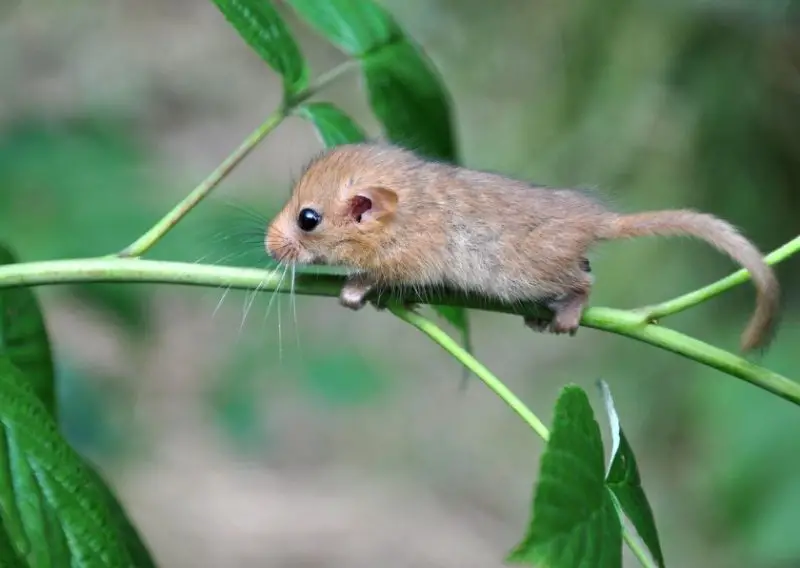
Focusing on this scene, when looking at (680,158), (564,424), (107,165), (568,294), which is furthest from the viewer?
(680,158)

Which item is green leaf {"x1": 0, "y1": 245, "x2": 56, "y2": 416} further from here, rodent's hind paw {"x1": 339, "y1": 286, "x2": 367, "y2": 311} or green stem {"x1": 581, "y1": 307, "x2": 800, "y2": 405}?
green stem {"x1": 581, "y1": 307, "x2": 800, "y2": 405}

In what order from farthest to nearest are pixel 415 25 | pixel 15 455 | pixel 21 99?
pixel 21 99, pixel 415 25, pixel 15 455

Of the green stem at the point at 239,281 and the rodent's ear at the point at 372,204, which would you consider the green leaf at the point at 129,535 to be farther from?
the rodent's ear at the point at 372,204

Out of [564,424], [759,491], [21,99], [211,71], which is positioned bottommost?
[564,424]

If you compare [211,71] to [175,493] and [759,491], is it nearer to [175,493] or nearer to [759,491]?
[175,493]

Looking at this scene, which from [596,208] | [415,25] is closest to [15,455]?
[596,208]

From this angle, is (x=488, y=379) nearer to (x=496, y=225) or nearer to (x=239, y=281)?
(x=239, y=281)

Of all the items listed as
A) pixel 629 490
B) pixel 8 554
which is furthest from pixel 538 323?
pixel 8 554
